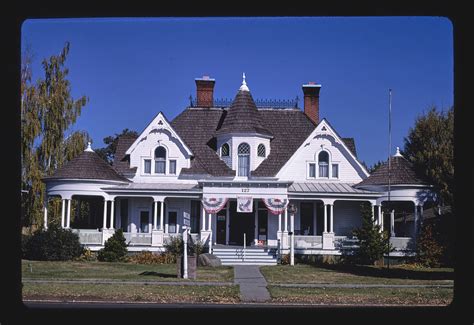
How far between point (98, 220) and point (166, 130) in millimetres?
7141

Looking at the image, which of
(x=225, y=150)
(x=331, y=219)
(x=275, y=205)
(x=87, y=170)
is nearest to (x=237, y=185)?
(x=275, y=205)

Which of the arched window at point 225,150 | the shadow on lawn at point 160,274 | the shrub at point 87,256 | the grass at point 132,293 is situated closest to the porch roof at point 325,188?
the arched window at point 225,150

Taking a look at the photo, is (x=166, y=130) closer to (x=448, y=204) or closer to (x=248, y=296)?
(x=448, y=204)

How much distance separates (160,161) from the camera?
31.6 metres

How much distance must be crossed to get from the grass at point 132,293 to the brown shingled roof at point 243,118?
15900 millimetres

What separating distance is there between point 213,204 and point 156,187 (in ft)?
9.65

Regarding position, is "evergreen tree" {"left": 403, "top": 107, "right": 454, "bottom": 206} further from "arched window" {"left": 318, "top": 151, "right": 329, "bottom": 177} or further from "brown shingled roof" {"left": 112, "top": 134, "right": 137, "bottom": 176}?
"brown shingled roof" {"left": 112, "top": 134, "right": 137, "bottom": 176}

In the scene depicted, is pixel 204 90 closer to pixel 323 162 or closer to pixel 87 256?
pixel 323 162

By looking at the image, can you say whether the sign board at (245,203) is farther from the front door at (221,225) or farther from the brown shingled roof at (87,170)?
the brown shingled roof at (87,170)

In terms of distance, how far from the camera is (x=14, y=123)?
3043mm

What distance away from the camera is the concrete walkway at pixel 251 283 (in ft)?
47.5

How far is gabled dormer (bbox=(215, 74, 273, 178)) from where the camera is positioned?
31953mm

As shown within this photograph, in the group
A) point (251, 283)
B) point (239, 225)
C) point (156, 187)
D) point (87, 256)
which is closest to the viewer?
point (251, 283)
